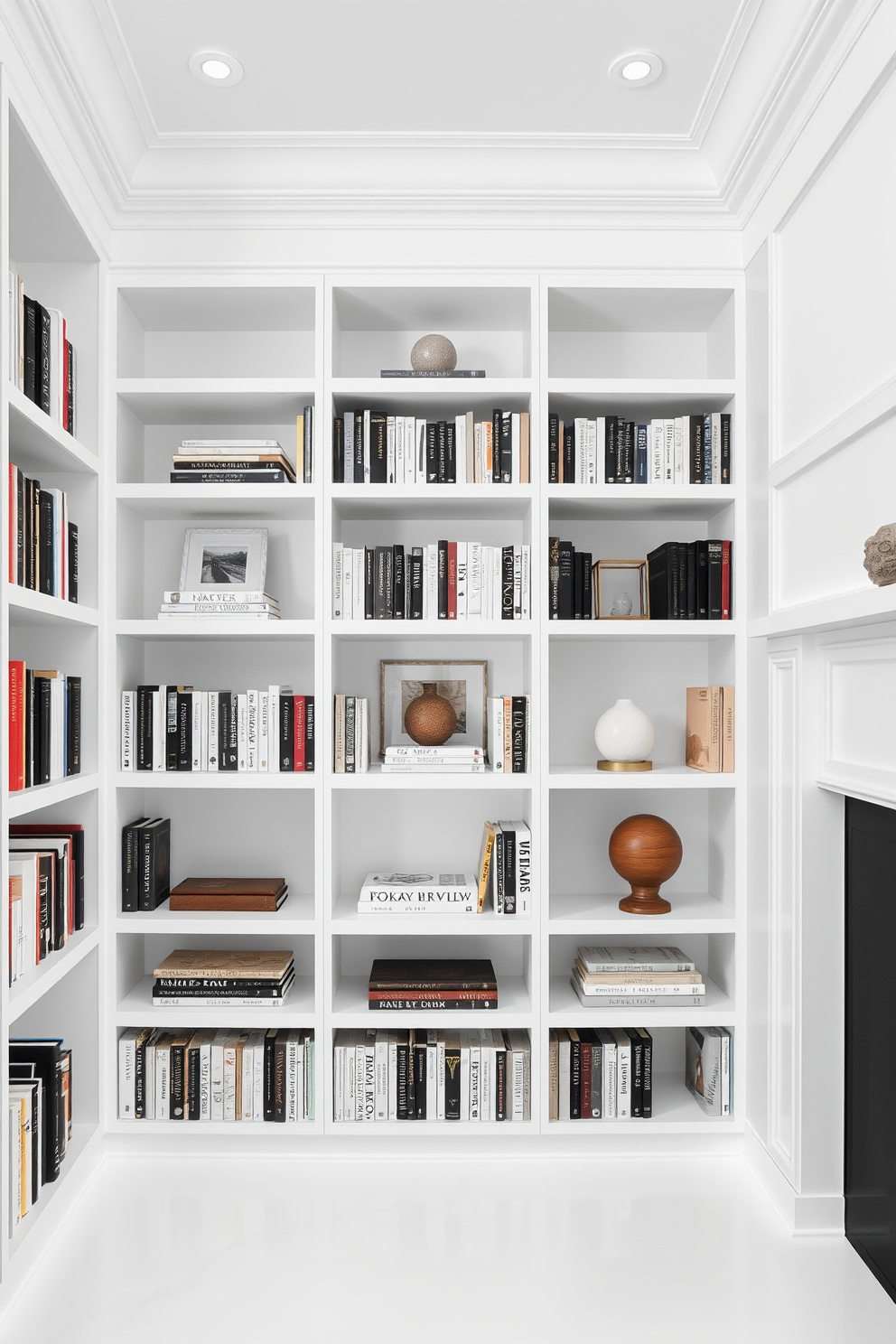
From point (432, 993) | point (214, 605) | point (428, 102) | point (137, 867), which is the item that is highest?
point (428, 102)

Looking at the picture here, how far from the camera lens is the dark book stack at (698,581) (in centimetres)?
239

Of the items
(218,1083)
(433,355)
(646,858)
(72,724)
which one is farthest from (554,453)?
(218,1083)

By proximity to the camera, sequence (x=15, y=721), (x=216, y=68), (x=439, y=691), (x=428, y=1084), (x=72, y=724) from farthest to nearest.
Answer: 1. (x=439, y=691)
2. (x=428, y=1084)
3. (x=72, y=724)
4. (x=216, y=68)
5. (x=15, y=721)

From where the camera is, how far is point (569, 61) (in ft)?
6.40

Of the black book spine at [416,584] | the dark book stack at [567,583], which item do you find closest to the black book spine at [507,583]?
the dark book stack at [567,583]

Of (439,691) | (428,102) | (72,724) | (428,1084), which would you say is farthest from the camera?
(439,691)

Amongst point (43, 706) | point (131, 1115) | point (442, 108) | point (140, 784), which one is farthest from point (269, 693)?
point (442, 108)

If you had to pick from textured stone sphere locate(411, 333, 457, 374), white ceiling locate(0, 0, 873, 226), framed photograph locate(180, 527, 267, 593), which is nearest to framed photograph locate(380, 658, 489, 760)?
framed photograph locate(180, 527, 267, 593)

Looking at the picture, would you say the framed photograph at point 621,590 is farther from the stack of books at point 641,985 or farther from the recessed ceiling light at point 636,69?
the recessed ceiling light at point 636,69

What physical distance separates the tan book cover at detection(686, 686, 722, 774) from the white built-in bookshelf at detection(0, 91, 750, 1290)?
6cm

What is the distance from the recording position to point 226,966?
2.40 meters

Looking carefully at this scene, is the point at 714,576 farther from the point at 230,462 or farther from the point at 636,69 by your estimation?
the point at 230,462

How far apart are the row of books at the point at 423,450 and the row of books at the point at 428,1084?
4.88 ft

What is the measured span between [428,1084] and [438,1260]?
456 mm
